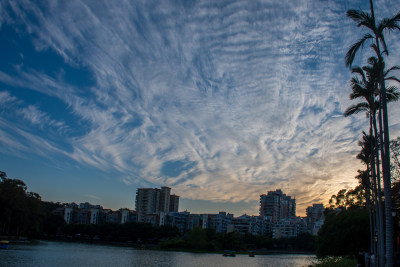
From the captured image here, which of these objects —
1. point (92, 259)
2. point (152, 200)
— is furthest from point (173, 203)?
point (92, 259)

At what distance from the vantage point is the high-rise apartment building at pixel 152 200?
16450 centimetres

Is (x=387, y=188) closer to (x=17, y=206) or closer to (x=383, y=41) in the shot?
(x=383, y=41)

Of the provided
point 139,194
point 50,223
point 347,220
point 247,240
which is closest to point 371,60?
point 347,220

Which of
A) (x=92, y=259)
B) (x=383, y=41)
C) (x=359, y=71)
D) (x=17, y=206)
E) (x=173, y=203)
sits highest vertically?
(x=359, y=71)

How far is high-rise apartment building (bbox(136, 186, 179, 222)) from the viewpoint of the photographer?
164 m

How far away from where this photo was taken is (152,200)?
166 meters

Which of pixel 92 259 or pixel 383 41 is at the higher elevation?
pixel 383 41

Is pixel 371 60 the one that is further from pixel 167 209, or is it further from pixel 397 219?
pixel 167 209

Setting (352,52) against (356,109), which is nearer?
(352,52)

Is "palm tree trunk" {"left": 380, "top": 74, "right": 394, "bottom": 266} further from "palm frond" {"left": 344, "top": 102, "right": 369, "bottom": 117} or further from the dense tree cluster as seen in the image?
the dense tree cluster

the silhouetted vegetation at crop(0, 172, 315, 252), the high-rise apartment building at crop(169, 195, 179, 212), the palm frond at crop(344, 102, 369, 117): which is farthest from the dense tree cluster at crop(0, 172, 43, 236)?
the high-rise apartment building at crop(169, 195, 179, 212)

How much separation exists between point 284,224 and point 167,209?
54.6 meters

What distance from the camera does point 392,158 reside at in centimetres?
2792

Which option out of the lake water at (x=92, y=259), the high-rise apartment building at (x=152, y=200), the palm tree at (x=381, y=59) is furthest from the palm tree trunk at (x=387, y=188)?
the high-rise apartment building at (x=152, y=200)
